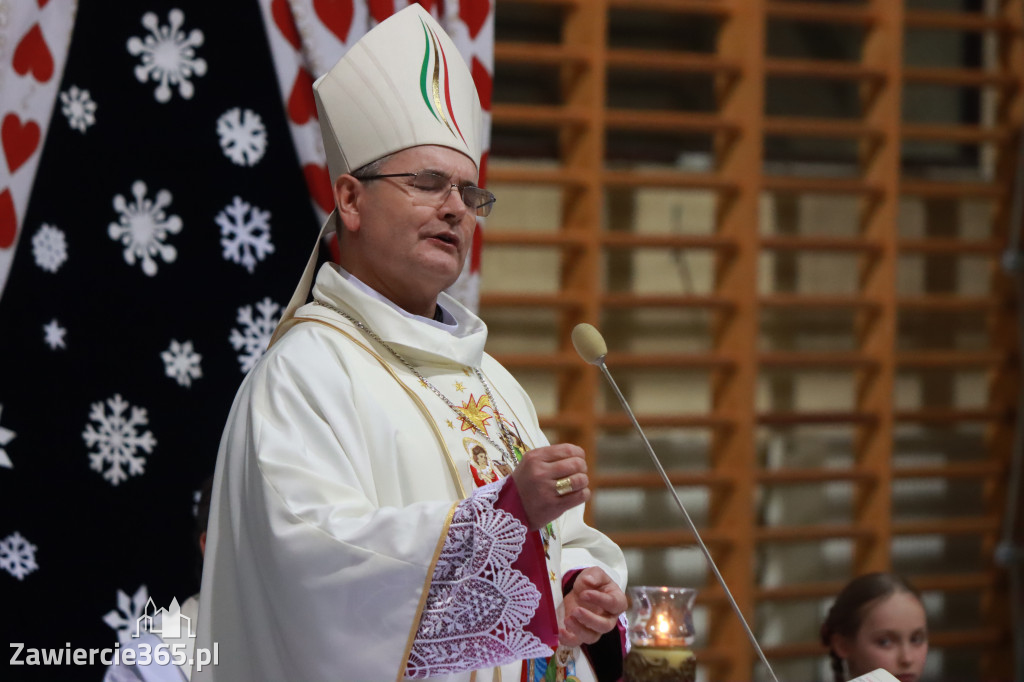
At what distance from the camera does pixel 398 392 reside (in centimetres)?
173

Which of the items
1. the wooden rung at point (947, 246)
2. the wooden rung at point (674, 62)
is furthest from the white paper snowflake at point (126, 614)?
the wooden rung at point (947, 246)

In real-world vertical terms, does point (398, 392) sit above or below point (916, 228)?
below

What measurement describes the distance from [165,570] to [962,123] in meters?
3.15

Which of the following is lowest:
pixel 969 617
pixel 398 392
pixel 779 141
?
pixel 969 617

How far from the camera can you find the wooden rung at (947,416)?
3.98 meters

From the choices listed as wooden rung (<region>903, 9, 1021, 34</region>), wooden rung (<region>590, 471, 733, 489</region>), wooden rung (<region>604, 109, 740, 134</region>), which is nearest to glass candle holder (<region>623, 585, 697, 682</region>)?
wooden rung (<region>590, 471, 733, 489</region>)

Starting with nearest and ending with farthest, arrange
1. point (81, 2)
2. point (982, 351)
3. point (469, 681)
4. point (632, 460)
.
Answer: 1. point (469, 681)
2. point (81, 2)
3. point (632, 460)
4. point (982, 351)

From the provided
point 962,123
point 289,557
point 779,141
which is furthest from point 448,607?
point 962,123

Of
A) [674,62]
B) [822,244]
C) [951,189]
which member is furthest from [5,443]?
[951,189]

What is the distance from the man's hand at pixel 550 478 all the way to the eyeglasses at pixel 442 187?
0.48 meters

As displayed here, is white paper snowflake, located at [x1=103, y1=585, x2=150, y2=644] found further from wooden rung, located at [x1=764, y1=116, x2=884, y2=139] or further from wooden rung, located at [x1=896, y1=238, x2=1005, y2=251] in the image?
wooden rung, located at [x1=896, y1=238, x2=1005, y2=251]

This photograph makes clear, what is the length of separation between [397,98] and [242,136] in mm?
951

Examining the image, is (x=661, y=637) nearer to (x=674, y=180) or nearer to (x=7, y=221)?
(x=7, y=221)

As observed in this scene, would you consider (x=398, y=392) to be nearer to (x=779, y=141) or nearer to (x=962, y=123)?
(x=779, y=141)
